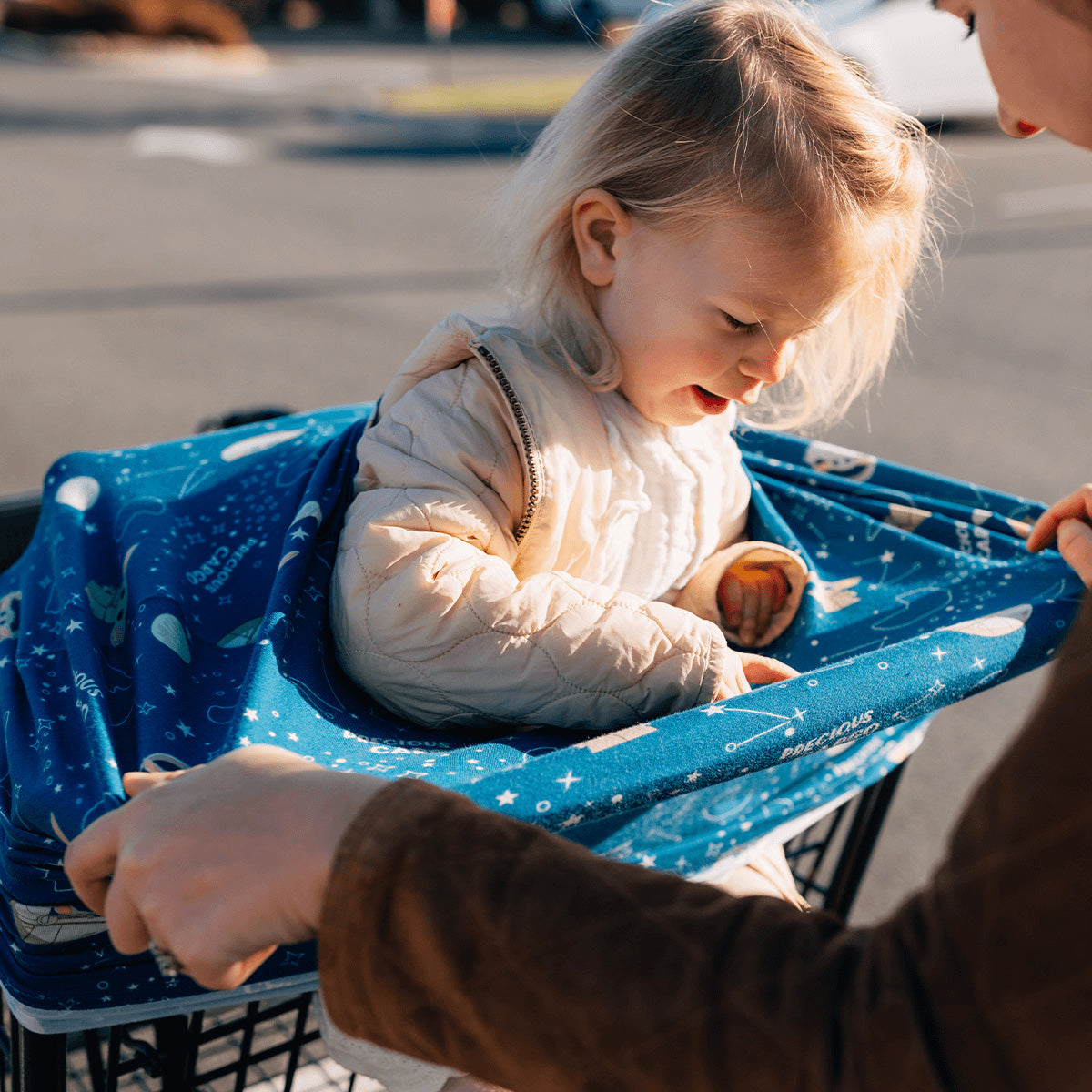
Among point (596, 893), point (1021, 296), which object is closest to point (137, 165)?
point (1021, 296)

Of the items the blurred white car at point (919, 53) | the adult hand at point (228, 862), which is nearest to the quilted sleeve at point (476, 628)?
the adult hand at point (228, 862)

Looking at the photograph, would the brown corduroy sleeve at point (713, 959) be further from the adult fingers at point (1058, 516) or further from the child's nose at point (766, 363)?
the adult fingers at point (1058, 516)

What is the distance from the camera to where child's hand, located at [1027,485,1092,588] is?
1.49m

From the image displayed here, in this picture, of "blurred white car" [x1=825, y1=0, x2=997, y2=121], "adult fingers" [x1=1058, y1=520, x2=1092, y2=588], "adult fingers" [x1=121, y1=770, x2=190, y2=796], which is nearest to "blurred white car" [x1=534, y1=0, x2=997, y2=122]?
"blurred white car" [x1=825, y1=0, x2=997, y2=121]

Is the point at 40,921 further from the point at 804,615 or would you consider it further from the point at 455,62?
the point at 455,62

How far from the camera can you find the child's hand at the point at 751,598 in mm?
1590

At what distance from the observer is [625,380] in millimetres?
1526

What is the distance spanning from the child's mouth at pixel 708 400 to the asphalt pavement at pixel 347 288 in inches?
17.9

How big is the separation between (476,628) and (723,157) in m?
0.62

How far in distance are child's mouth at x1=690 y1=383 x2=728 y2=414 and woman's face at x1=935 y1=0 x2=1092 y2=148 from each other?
593 mm

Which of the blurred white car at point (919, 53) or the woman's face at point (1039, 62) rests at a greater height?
the blurred white car at point (919, 53)

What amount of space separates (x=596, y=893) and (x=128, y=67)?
53.2 feet

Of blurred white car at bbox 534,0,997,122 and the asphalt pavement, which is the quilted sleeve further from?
blurred white car at bbox 534,0,997,122

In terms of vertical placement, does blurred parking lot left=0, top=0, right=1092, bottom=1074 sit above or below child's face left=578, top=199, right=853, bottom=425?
below
